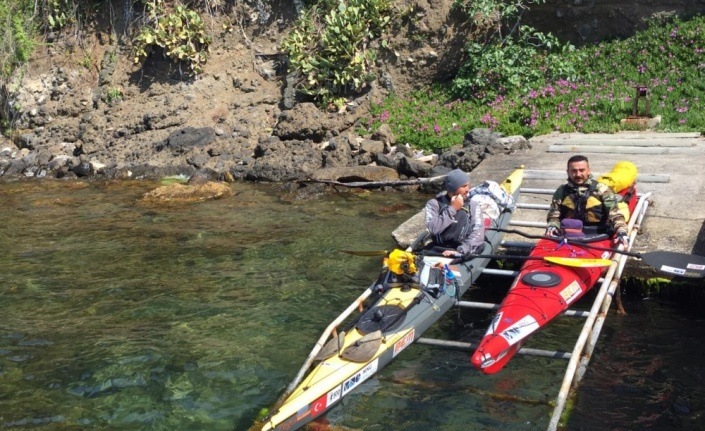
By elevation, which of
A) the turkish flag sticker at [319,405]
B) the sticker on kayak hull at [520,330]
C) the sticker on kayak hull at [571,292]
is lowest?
the turkish flag sticker at [319,405]

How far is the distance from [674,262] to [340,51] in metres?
11.3

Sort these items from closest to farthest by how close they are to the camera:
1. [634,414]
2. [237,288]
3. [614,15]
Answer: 1. [634,414]
2. [237,288]
3. [614,15]

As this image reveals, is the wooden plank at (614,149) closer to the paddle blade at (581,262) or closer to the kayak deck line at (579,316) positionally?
the kayak deck line at (579,316)

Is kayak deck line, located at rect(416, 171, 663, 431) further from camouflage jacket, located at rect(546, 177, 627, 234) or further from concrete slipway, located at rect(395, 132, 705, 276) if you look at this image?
camouflage jacket, located at rect(546, 177, 627, 234)

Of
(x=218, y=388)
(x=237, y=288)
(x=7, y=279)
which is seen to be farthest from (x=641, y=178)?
(x=7, y=279)

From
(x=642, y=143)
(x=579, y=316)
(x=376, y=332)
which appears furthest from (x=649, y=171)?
(x=376, y=332)

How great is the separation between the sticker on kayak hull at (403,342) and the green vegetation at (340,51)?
10.9 m

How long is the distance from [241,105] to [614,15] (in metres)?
8.89

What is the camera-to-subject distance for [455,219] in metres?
8.27

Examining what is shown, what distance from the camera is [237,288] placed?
32.0 feet

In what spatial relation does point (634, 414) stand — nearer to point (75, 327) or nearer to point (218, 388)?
point (218, 388)

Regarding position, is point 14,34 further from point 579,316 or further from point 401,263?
point 579,316

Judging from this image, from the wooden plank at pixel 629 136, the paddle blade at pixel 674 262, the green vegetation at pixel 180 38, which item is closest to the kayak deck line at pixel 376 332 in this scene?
the paddle blade at pixel 674 262

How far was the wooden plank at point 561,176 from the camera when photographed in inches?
409
